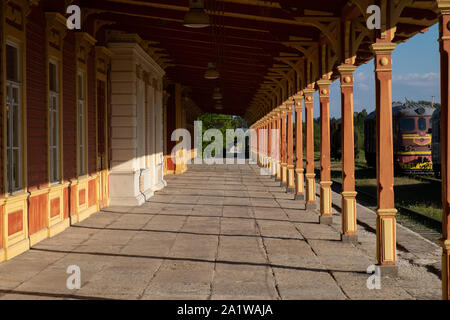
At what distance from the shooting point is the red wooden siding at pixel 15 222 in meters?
8.10

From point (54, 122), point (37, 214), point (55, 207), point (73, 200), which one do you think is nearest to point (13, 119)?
point (37, 214)

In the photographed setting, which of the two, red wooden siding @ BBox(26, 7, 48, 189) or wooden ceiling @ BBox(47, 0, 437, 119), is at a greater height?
wooden ceiling @ BBox(47, 0, 437, 119)

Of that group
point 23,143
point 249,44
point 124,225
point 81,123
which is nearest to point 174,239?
point 124,225

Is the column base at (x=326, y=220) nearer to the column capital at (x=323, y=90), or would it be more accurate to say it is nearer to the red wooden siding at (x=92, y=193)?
the column capital at (x=323, y=90)

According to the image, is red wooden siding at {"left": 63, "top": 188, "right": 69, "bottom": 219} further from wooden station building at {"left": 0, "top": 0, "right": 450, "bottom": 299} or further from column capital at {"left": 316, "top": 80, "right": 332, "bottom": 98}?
column capital at {"left": 316, "top": 80, "right": 332, "bottom": 98}

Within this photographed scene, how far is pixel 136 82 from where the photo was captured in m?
15.0

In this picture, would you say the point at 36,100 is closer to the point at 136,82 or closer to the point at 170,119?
the point at 136,82

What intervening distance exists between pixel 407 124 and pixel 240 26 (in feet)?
55.8

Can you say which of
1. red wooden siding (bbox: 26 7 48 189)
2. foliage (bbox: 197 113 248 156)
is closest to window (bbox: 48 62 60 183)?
red wooden siding (bbox: 26 7 48 189)

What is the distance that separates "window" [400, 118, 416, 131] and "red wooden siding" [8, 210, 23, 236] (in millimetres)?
21606

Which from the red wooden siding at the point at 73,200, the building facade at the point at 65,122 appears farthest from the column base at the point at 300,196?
the red wooden siding at the point at 73,200

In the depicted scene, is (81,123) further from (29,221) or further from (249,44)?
(249,44)

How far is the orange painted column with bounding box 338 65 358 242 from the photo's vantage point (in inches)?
376

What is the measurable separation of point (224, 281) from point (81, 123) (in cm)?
643
